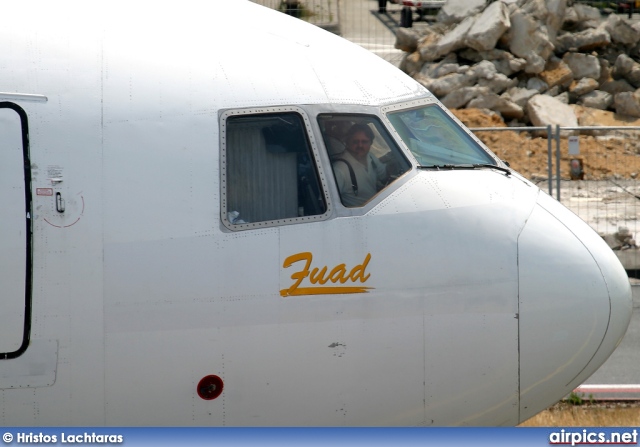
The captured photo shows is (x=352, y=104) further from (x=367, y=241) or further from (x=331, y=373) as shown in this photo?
(x=331, y=373)

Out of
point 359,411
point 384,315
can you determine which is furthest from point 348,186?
point 359,411

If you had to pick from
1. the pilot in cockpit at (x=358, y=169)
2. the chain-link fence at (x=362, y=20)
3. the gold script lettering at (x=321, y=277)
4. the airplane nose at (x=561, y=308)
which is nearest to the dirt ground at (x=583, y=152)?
the chain-link fence at (x=362, y=20)

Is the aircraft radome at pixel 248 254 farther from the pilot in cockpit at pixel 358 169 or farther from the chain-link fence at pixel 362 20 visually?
the chain-link fence at pixel 362 20

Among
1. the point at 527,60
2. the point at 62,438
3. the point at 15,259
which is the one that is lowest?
the point at 62,438

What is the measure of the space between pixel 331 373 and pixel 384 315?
1.59 ft

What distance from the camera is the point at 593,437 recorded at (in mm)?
6137

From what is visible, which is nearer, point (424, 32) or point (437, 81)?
point (437, 81)

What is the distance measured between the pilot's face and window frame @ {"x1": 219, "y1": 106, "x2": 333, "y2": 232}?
24 cm

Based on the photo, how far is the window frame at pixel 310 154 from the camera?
19.2ft

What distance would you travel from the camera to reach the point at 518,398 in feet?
20.2

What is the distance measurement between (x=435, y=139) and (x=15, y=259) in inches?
111

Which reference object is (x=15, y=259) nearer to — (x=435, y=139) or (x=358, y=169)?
(x=358, y=169)

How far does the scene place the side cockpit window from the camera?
5.92 meters

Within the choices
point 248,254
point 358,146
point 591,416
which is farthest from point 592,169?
point 248,254
